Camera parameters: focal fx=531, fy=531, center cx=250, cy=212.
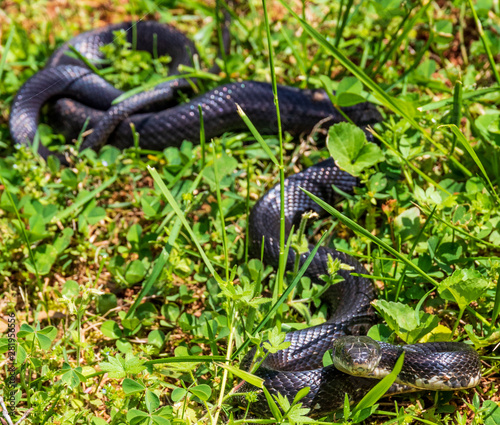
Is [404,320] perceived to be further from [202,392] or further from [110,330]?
[110,330]

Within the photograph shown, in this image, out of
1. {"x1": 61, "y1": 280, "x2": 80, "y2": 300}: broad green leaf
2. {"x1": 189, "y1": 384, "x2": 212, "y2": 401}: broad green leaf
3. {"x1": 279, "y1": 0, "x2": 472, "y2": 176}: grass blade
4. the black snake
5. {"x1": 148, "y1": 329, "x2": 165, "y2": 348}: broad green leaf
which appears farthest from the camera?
the black snake

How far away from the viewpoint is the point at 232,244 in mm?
3775

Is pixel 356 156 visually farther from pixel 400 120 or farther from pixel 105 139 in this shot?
pixel 105 139

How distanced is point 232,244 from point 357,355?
4.51ft

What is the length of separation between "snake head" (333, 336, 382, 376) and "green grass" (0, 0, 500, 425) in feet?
0.65

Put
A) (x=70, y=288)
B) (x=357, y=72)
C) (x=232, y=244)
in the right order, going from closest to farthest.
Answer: (x=357, y=72), (x=70, y=288), (x=232, y=244)

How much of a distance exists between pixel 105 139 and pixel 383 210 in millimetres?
2426

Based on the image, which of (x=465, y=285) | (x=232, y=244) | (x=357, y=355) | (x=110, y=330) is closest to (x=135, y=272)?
(x=110, y=330)

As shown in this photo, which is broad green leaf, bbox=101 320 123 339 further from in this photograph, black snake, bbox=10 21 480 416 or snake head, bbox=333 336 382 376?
snake head, bbox=333 336 382 376

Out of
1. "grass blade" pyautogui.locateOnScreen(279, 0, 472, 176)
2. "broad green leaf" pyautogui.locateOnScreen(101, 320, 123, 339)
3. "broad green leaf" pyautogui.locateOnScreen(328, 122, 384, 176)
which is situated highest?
"grass blade" pyautogui.locateOnScreen(279, 0, 472, 176)

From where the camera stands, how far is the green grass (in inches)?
111

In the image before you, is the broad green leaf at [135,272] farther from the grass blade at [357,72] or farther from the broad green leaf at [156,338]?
the grass blade at [357,72]

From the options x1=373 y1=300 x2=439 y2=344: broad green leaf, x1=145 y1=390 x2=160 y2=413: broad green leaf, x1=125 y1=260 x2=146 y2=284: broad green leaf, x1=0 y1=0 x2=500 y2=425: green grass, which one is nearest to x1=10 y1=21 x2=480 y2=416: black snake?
x1=0 y1=0 x2=500 y2=425: green grass

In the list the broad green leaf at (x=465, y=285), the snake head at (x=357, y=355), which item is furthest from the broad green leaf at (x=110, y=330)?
the broad green leaf at (x=465, y=285)
